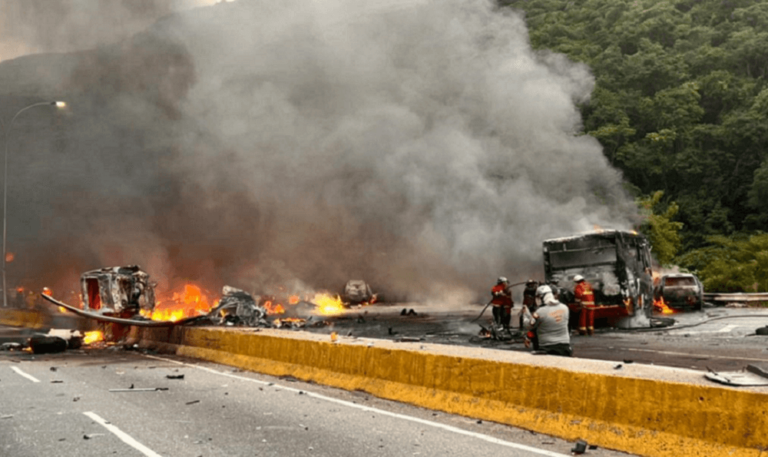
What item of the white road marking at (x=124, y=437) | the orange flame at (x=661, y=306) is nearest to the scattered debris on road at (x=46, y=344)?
the white road marking at (x=124, y=437)

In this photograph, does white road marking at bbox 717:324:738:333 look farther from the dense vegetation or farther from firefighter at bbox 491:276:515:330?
the dense vegetation

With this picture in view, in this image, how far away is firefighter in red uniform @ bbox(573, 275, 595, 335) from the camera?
17781mm

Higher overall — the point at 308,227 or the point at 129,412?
the point at 308,227

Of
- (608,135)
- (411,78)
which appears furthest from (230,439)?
(608,135)

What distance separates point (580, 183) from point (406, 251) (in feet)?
33.6

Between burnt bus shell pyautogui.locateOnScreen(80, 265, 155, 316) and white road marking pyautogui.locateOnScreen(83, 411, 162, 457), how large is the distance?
13582mm

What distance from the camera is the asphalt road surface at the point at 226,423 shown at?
6234 millimetres

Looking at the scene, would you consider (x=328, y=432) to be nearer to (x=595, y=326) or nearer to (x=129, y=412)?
(x=129, y=412)

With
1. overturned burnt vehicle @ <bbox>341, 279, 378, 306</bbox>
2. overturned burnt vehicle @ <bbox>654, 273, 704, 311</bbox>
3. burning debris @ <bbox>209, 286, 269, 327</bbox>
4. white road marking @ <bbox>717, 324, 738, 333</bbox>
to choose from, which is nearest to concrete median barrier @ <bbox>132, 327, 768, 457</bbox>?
burning debris @ <bbox>209, 286, 269, 327</bbox>

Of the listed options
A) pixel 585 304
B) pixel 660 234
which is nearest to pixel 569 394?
pixel 585 304

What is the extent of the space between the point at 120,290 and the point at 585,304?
12669 mm

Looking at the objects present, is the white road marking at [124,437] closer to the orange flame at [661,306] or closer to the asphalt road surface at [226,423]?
the asphalt road surface at [226,423]

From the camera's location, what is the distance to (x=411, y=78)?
33.0m

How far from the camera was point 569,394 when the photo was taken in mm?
6547
